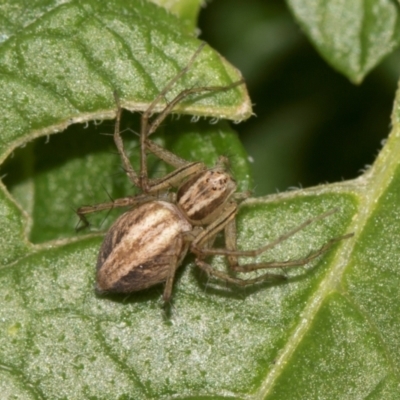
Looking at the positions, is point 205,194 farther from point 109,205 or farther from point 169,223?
point 109,205

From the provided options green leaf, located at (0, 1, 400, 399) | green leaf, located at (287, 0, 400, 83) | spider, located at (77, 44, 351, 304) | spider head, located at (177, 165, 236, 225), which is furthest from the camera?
green leaf, located at (287, 0, 400, 83)

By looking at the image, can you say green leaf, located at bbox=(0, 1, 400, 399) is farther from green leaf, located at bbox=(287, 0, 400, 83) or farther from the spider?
green leaf, located at bbox=(287, 0, 400, 83)

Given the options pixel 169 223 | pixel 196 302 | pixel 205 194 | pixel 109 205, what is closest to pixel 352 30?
pixel 205 194

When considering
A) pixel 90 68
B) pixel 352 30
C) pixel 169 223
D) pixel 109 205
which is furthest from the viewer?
pixel 352 30

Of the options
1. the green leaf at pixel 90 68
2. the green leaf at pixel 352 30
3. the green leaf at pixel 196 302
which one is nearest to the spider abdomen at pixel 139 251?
the green leaf at pixel 196 302

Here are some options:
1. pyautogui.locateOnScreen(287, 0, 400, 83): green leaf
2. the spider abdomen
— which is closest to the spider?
the spider abdomen

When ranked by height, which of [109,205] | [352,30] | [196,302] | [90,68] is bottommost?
[196,302]

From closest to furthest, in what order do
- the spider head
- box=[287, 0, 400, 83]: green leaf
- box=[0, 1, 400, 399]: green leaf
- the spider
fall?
box=[0, 1, 400, 399]: green leaf, the spider, the spider head, box=[287, 0, 400, 83]: green leaf

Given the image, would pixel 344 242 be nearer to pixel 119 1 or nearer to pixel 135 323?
pixel 135 323
